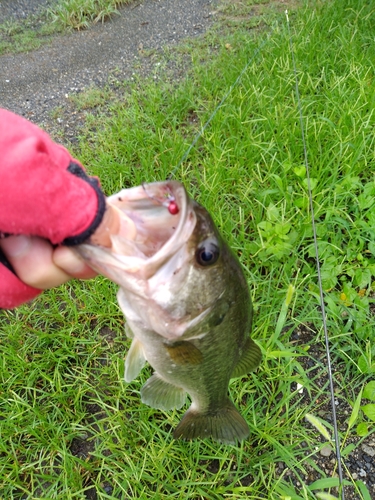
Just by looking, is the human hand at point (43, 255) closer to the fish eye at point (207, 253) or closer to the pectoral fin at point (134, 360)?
the fish eye at point (207, 253)

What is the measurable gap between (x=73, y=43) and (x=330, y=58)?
4259mm

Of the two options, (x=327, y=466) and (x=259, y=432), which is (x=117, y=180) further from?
(x=327, y=466)

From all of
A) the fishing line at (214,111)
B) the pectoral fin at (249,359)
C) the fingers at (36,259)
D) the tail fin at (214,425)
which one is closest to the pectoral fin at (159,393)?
the tail fin at (214,425)

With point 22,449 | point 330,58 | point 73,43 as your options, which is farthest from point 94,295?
point 73,43

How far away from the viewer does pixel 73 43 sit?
255 inches

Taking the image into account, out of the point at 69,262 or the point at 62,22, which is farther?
the point at 62,22

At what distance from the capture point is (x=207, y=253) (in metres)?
1.33

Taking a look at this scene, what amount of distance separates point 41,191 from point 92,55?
584 centimetres

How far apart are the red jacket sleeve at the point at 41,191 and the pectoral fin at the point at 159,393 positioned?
3.14 feet

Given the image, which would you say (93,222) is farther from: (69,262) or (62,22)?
(62,22)

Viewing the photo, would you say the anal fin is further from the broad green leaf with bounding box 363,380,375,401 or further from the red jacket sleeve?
the broad green leaf with bounding box 363,380,375,401

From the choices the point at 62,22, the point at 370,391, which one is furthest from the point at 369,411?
the point at 62,22

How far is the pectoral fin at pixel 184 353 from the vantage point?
1.44 metres

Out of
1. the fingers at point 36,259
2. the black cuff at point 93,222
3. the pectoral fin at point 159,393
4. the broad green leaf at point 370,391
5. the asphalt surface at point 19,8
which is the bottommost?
the broad green leaf at point 370,391
